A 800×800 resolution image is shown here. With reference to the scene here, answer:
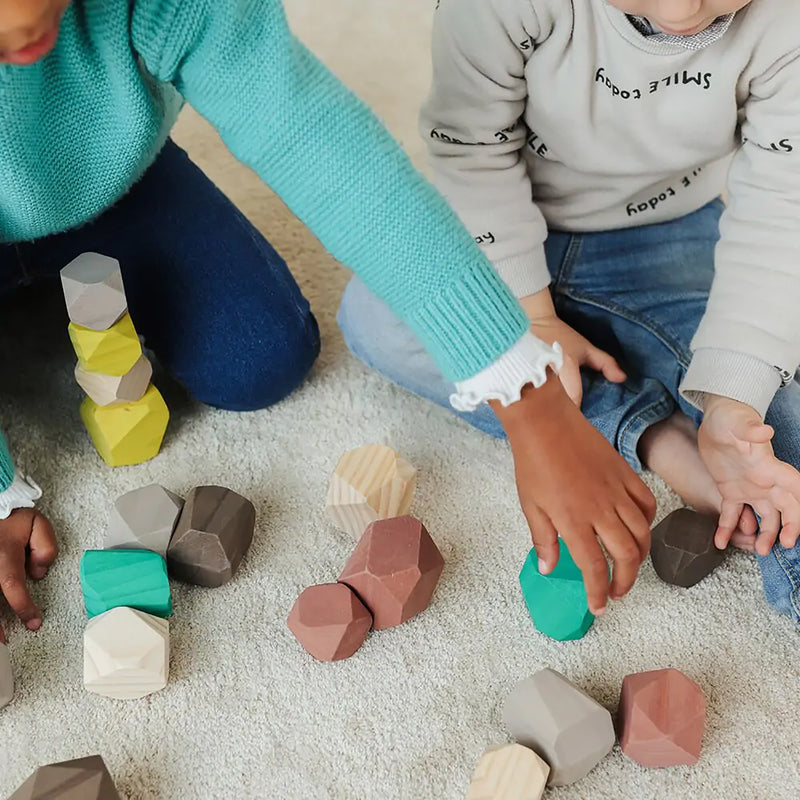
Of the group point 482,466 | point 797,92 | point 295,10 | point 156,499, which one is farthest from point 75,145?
point 295,10

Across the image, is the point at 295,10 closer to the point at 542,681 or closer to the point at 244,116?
the point at 244,116

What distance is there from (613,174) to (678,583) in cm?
36

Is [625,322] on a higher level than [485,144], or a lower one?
lower

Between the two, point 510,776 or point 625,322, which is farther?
point 625,322

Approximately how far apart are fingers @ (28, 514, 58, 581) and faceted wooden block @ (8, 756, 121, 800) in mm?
185

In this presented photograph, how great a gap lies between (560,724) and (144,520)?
34 cm

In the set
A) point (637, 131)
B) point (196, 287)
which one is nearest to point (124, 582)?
point (196, 287)

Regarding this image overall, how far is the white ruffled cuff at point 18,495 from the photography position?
78 centimetres

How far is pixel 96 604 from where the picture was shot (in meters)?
0.74

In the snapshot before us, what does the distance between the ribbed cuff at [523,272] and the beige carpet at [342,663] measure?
0.14m

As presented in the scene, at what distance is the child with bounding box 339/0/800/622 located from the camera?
0.79 metres

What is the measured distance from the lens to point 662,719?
26.4 inches

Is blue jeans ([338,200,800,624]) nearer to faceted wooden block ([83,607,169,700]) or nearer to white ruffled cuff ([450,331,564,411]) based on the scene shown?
white ruffled cuff ([450,331,564,411])

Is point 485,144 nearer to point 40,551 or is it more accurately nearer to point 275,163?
point 275,163
